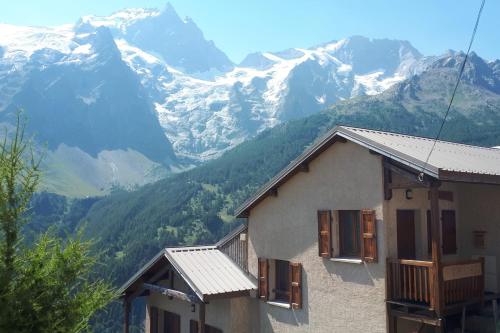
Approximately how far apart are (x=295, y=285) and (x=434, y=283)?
522 cm

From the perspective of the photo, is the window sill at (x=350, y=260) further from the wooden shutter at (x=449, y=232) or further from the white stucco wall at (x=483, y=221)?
the white stucco wall at (x=483, y=221)

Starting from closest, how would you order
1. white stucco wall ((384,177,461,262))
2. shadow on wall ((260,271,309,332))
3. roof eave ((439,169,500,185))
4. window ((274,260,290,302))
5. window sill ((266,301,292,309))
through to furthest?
roof eave ((439,169,500,185))
white stucco wall ((384,177,461,262))
shadow on wall ((260,271,309,332))
window sill ((266,301,292,309))
window ((274,260,290,302))

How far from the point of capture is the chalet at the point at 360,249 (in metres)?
12.8

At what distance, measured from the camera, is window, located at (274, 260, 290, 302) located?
1758cm

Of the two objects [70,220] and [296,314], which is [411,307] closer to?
[296,314]

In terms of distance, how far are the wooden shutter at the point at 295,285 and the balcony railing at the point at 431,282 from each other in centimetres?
359

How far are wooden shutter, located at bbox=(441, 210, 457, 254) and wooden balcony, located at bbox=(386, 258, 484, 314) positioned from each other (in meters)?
1.81

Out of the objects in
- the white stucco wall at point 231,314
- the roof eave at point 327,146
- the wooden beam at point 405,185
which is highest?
the roof eave at point 327,146

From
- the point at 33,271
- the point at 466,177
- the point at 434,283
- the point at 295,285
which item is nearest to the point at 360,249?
the point at 434,283

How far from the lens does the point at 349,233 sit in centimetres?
1497

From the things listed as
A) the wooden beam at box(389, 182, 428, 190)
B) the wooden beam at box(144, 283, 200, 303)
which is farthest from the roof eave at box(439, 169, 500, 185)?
the wooden beam at box(144, 283, 200, 303)

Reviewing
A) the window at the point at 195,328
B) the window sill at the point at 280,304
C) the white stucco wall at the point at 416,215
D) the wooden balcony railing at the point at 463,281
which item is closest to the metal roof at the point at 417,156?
the white stucco wall at the point at 416,215

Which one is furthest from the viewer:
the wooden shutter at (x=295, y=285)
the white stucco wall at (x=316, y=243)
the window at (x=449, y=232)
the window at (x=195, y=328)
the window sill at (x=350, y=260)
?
→ the window at (x=195, y=328)

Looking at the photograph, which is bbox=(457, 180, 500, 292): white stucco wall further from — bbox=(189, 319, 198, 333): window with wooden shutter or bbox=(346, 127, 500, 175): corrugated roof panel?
bbox=(189, 319, 198, 333): window with wooden shutter
